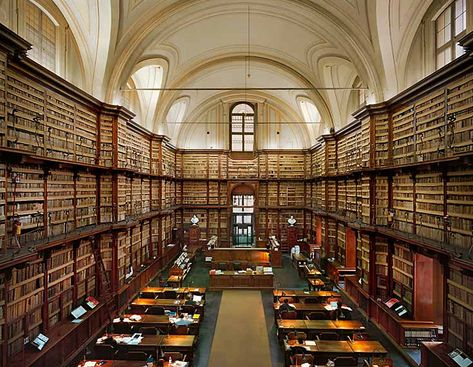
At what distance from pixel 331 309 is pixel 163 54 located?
40.4ft

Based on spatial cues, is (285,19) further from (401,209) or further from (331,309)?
(331,309)

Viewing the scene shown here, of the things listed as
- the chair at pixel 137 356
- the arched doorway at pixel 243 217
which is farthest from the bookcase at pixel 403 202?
the arched doorway at pixel 243 217

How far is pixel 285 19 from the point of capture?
1434 cm

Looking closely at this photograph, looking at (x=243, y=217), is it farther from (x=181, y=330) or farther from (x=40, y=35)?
(x=40, y=35)

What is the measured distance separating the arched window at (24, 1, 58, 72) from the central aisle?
29.5ft

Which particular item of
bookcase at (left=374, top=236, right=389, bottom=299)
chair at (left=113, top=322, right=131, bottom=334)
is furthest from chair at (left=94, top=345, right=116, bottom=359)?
bookcase at (left=374, top=236, right=389, bottom=299)

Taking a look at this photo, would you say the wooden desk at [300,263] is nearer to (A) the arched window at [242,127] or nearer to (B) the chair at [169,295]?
(B) the chair at [169,295]

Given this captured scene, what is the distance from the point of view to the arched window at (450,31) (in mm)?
8645

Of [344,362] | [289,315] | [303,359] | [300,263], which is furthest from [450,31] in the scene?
[300,263]

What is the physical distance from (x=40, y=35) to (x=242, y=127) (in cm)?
1651

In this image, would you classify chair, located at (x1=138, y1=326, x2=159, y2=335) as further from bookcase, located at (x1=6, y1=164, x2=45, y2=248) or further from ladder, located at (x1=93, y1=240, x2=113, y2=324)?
bookcase, located at (x1=6, y1=164, x2=45, y2=248)

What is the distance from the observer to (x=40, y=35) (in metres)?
9.24

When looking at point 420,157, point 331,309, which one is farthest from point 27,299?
point 420,157

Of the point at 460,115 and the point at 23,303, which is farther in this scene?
the point at 460,115
